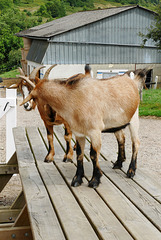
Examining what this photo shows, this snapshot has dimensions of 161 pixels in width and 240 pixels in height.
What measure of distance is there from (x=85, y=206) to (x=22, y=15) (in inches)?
2865

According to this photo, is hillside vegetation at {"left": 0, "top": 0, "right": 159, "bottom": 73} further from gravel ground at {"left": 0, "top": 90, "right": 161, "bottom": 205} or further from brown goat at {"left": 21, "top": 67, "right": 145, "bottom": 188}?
brown goat at {"left": 21, "top": 67, "right": 145, "bottom": 188}

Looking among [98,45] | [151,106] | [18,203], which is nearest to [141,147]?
[18,203]

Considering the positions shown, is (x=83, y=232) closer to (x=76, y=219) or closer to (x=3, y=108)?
(x=76, y=219)

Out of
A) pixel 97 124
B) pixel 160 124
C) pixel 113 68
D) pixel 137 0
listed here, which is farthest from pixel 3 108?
pixel 137 0

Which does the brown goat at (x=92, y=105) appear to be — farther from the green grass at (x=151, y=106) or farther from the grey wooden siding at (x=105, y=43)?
the grey wooden siding at (x=105, y=43)

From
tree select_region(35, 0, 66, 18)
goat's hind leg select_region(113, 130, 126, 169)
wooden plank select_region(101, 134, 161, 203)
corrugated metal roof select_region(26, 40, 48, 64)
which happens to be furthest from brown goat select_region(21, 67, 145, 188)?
tree select_region(35, 0, 66, 18)

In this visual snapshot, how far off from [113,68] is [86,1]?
104 metres

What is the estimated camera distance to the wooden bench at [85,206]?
246 centimetres

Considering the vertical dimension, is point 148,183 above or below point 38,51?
below

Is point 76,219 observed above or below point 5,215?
above

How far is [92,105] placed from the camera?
324 centimetres

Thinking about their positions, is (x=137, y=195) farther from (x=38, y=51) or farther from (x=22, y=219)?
(x=38, y=51)

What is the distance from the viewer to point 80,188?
10.8 feet

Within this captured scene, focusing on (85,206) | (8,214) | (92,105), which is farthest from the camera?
(8,214)
